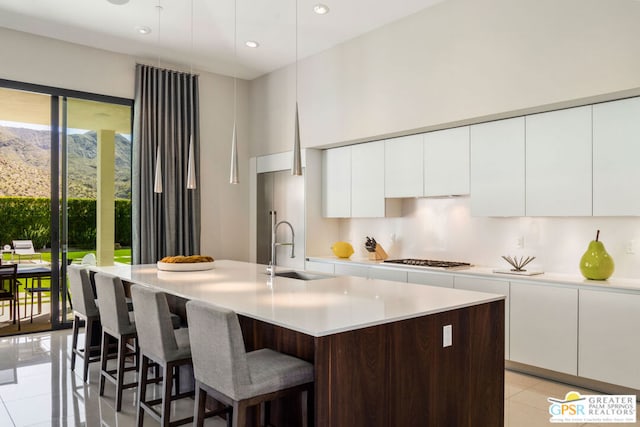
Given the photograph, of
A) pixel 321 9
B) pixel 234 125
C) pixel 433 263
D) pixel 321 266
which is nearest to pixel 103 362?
pixel 234 125

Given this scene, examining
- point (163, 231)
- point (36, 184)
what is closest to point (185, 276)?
point (163, 231)

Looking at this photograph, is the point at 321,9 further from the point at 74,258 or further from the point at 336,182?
the point at 74,258

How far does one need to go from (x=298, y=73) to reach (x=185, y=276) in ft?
11.6

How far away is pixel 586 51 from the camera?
141 inches

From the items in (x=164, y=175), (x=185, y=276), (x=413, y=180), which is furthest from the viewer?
(x=164, y=175)

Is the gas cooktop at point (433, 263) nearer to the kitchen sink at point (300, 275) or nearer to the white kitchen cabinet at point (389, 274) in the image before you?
the white kitchen cabinet at point (389, 274)

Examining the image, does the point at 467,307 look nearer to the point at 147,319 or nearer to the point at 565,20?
the point at 147,319

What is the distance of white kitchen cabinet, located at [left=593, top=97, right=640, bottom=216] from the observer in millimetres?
3455

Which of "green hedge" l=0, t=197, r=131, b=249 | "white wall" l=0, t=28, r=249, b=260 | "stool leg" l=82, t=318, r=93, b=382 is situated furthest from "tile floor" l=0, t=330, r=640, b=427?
"white wall" l=0, t=28, r=249, b=260

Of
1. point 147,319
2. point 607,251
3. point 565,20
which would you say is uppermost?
point 565,20

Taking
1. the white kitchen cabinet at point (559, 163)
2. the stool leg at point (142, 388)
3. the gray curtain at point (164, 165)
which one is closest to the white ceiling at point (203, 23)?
the gray curtain at point (164, 165)

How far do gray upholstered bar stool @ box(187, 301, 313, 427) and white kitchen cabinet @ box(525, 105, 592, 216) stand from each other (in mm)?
2633

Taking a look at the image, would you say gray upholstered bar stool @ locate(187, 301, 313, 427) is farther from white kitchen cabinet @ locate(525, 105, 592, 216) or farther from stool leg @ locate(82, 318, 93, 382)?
white kitchen cabinet @ locate(525, 105, 592, 216)

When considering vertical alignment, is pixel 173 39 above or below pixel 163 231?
above
